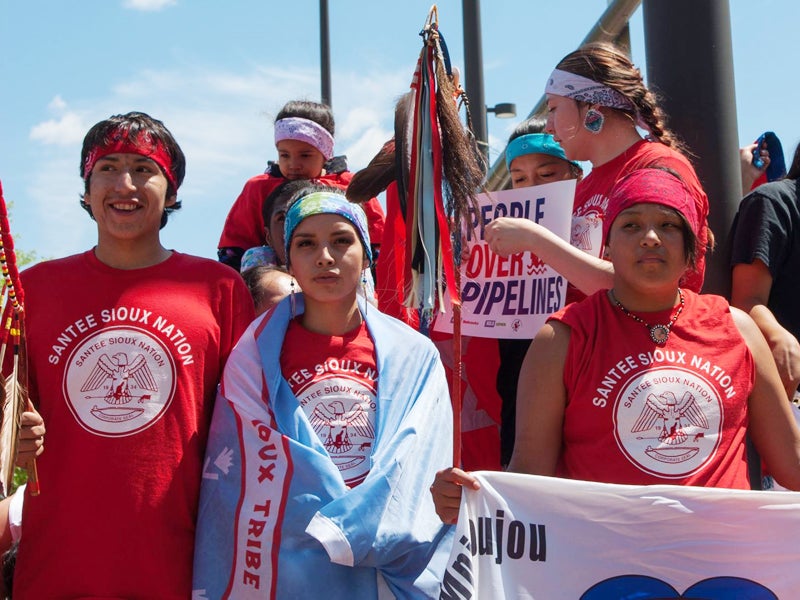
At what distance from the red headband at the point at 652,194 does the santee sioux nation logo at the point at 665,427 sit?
1.87 ft

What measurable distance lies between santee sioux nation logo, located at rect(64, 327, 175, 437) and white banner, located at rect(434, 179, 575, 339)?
3.77ft

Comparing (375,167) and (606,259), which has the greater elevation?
(375,167)

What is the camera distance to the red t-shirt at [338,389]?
3607 mm

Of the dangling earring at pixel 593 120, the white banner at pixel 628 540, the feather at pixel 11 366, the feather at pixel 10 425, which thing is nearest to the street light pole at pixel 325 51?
the dangling earring at pixel 593 120

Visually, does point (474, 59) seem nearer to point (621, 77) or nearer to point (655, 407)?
point (621, 77)

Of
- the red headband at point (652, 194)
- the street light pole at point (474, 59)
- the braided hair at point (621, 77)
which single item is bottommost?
the red headband at point (652, 194)

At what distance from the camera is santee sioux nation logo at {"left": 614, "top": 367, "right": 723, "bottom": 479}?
Answer: 133 inches

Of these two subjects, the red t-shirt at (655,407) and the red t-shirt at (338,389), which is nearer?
the red t-shirt at (655,407)

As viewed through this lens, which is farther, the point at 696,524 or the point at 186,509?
the point at 186,509

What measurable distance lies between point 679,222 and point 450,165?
0.76 meters

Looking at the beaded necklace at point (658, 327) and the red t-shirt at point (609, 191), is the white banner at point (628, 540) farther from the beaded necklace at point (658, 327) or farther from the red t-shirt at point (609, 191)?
the red t-shirt at point (609, 191)

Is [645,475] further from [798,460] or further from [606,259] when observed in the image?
[606,259]

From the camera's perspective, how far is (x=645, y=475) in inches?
133

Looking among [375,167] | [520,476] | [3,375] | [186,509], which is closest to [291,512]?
[186,509]
